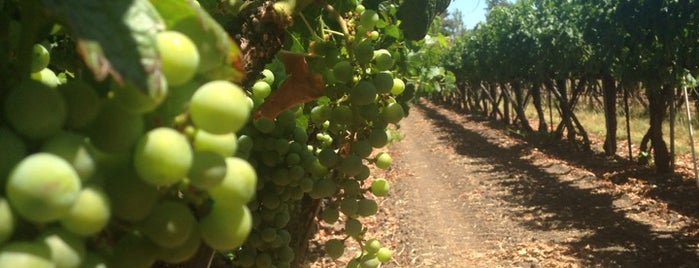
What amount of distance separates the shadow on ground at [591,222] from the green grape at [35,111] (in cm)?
675

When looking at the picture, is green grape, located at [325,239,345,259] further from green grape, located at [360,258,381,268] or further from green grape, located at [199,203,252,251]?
green grape, located at [199,203,252,251]

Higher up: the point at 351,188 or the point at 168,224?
the point at 168,224

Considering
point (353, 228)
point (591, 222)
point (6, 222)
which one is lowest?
point (591, 222)

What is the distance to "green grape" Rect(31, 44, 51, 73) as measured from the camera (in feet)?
2.40

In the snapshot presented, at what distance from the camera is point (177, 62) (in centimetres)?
53

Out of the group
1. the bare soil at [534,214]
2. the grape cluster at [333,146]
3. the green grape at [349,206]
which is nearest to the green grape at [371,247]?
the grape cluster at [333,146]

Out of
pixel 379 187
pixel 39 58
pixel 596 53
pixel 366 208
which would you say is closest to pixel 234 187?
pixel 39 58

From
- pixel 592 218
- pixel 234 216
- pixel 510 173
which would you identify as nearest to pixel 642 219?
pixel 592 218

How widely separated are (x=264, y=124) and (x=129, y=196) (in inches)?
48.1

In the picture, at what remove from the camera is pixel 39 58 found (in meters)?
0.75

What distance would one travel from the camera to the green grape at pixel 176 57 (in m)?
0.52

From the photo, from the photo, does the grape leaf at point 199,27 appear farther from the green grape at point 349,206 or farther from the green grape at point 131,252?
the green grape at point 349,206

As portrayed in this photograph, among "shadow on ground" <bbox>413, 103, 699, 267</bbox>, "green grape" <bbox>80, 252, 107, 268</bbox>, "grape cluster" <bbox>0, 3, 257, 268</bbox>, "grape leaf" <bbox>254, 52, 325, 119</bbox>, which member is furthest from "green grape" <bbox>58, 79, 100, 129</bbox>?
"shadow on ground" <bbox>413, 103, 699, 267</bbox>

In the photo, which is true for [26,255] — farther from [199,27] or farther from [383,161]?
[383,161]
